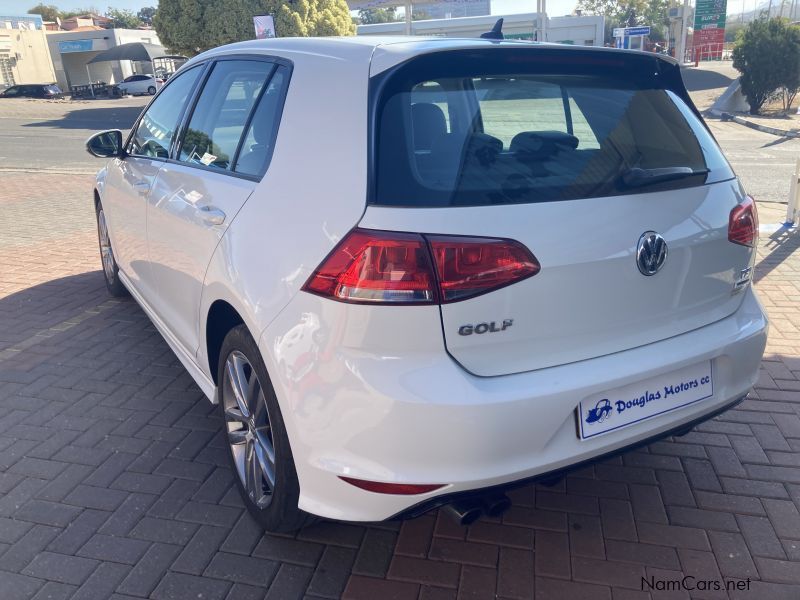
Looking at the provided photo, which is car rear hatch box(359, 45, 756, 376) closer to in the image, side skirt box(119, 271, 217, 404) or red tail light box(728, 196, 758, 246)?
red tail light box(728, 196, 758, 246)

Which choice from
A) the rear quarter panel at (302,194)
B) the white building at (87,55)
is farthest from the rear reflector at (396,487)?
the white building at (87,55)

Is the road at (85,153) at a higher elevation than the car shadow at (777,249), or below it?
below

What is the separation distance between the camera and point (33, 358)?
4406 mm

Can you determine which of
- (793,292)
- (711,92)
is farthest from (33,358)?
(711,92)

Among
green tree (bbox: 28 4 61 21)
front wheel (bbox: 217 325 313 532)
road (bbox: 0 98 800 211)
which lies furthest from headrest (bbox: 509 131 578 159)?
green tree (bbox: 28 4 61 21)

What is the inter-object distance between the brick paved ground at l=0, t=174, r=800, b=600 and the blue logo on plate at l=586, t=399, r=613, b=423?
2.07 feet

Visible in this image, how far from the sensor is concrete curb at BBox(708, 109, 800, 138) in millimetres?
17084

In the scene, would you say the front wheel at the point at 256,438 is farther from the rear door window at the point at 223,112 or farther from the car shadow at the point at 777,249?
the car shadow at the point at 777,249

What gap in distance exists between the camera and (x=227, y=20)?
90.7 feet

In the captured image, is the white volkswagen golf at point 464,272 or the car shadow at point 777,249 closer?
the white volkswagen golf at point 464,272

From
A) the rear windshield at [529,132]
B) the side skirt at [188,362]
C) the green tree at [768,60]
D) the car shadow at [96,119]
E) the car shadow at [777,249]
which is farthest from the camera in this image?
the car shadow at [96,119]

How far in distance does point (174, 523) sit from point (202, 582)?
15.2 inches

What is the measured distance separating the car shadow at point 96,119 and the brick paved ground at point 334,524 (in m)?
20.9

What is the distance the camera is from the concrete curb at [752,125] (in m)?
17.1
